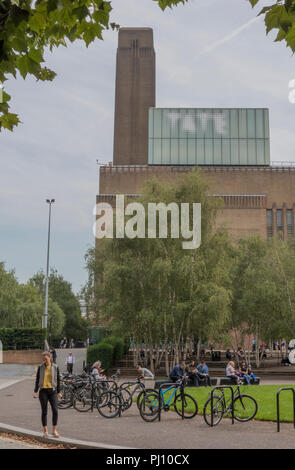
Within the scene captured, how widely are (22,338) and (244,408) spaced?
30558 millimetres

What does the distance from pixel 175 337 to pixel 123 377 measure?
3.97 m

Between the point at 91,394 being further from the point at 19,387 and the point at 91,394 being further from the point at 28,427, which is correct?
the point at 19,387

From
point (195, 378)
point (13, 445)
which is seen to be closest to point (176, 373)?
point (195, 378)

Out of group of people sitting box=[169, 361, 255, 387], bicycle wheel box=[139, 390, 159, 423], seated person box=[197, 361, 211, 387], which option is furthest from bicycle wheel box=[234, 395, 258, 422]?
seated person box=[197, 361, 211, 387]

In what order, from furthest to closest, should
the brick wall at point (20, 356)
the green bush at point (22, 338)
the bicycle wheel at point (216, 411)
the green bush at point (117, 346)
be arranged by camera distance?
the green bush at point (22, 338)
the brick wall at point (20, 356)
the green bush at point (117, 346)
the bicycle wheel at point (216, 411)

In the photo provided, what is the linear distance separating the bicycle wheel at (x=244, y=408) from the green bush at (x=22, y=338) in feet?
97.7

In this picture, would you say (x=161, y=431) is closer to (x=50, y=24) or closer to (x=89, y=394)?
(x=89, y=394)

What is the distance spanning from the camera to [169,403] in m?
13.1

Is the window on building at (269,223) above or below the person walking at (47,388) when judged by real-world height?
above

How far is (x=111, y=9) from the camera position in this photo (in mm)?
4930

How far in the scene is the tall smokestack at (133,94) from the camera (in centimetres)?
8701

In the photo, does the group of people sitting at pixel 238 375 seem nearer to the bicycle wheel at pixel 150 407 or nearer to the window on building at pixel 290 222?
the bicycle wheel at pixel 150 407

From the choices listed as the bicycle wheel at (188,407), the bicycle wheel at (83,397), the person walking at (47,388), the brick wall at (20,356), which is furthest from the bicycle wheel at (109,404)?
the brick wall at (20,356)

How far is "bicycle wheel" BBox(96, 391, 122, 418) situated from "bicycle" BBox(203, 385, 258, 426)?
96.2 inches
